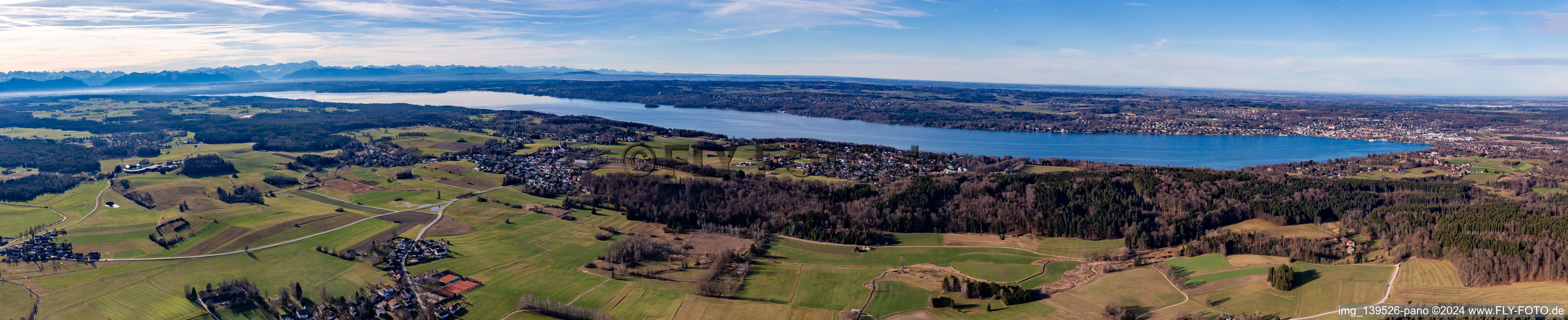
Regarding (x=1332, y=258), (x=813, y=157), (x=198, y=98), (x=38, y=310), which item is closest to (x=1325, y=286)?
(x=1332, y=258)

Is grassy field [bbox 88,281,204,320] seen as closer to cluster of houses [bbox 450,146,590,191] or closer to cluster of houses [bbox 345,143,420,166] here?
cluster of houses [bbox 450,146,590,191]

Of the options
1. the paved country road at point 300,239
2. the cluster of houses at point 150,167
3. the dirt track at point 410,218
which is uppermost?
the cluster of houses at point 150,167

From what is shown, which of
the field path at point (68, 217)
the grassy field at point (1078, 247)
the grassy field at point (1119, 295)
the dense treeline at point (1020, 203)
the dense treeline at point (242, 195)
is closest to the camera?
the grassy field at point (1119, 295)

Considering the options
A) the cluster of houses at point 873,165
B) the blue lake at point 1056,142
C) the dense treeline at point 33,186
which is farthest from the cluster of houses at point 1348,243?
the dense treeline at point 33,186

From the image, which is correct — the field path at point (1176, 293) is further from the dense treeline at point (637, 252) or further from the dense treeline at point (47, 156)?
the dense treeline at point (47, 156)

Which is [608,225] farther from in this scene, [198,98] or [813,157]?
[198,98]

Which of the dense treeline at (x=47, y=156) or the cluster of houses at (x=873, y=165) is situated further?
the dense treeline at (x=47, y=156)

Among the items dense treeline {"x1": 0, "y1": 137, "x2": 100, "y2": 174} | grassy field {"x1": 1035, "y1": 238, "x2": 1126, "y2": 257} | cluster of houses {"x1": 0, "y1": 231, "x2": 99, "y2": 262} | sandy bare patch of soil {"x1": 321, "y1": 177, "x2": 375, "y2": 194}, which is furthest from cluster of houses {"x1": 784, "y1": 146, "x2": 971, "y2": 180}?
dense treeline {"x1": 0, "y1": 137, "x2": 100, "y2": 174}
